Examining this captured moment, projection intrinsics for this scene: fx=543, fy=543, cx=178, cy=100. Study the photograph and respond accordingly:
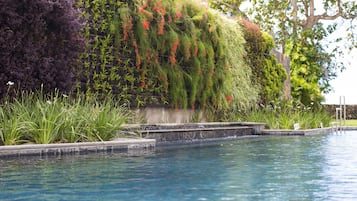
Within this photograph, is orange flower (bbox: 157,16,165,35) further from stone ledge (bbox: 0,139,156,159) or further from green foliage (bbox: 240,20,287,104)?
green foliage (bbox: 240,20,287,104)

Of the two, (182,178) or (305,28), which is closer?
(182,178)

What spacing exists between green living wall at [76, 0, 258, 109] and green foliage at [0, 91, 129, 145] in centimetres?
183

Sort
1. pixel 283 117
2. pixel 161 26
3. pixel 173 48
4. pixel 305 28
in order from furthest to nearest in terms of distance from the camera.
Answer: pixel 305 28
pixel 283 117
pixel 173 48
pixel 161 26

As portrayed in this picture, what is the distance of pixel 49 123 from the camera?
7.73 m

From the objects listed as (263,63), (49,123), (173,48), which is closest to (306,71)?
(263,63)

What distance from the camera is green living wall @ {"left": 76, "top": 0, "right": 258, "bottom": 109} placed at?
426 inches

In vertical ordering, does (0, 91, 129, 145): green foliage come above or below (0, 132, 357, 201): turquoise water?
above

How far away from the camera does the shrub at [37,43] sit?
8.62 m

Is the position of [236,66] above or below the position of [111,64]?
above

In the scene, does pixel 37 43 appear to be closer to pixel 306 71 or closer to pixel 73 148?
pixel 73 148

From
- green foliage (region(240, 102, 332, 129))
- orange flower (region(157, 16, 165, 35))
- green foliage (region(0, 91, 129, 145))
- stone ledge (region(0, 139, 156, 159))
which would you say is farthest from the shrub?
green foliage (region(240, 102, 332, 129))

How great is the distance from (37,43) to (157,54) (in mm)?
3285

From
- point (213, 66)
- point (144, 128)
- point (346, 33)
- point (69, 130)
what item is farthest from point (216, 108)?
point (346, 33)

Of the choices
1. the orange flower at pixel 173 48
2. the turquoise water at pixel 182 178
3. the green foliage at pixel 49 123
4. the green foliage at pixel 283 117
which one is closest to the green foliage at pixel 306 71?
the green foliage at pixel 283 117
